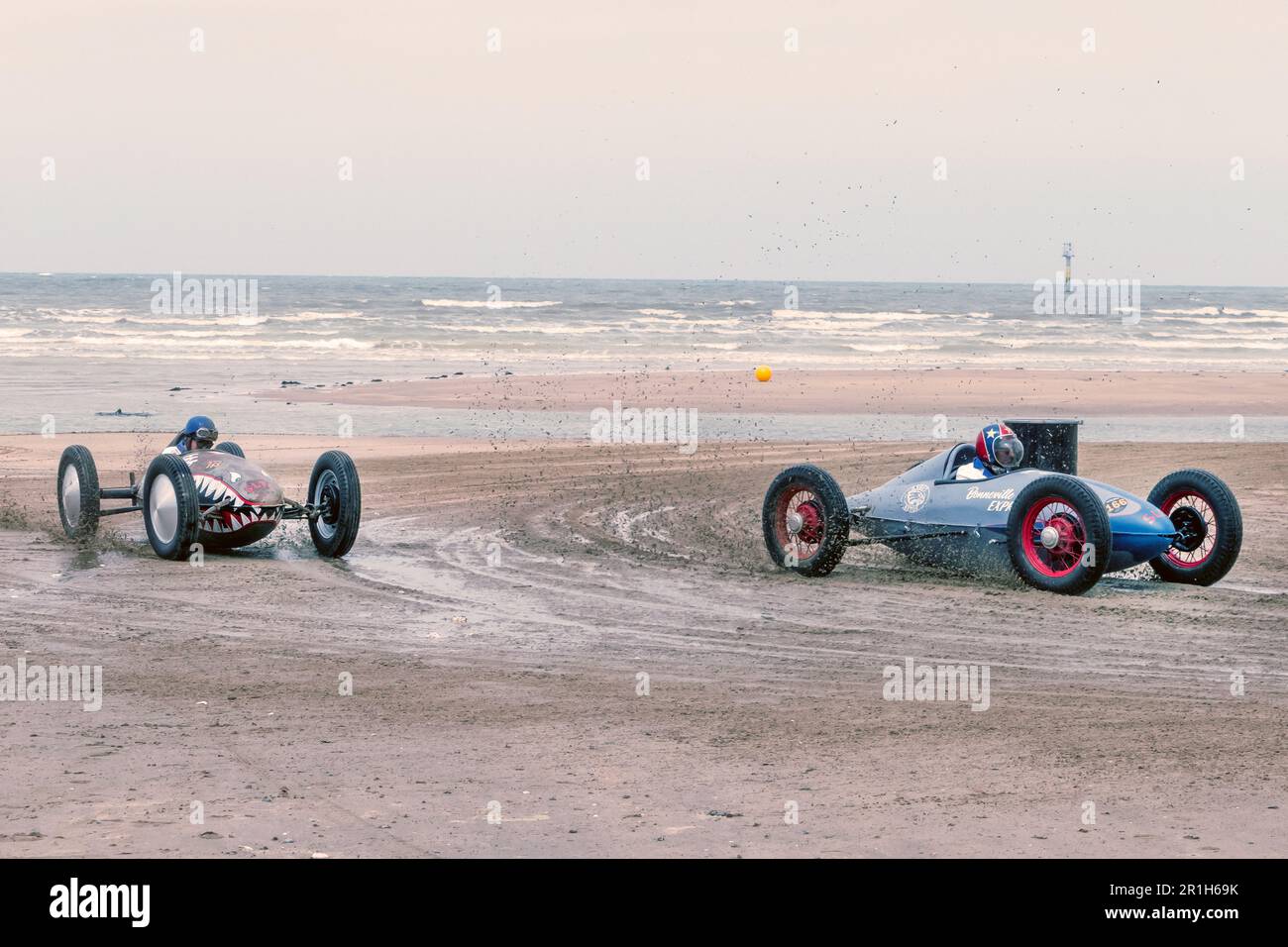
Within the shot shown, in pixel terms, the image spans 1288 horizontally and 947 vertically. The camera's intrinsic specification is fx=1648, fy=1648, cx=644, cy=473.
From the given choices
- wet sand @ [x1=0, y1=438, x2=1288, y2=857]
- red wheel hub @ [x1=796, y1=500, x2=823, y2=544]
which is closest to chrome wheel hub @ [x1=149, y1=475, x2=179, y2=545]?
wet sand @ [x1=0, y1=438, x2=1288, y2=857]

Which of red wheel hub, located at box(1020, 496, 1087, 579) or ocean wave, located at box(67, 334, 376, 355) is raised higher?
ocean wave, located at box(67, 334, 376, 355)

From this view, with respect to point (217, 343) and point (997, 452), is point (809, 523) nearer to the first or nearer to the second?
point (997, 452)

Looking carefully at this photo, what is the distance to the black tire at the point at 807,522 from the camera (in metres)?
14.2

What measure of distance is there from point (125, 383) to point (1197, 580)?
2969cm

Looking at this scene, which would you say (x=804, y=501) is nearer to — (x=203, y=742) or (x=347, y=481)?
(x=347, y=481)

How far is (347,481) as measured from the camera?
49.2 ft

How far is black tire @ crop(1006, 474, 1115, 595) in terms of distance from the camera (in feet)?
41.1

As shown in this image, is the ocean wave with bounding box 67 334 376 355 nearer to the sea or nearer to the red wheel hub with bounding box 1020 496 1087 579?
the sea

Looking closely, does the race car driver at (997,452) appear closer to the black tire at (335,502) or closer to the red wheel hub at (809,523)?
the red wheel hub at (809,523)

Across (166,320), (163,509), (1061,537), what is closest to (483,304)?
(166,320)

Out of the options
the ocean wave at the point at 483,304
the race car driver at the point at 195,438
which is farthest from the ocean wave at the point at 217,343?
the race car driver at the point at 195,438

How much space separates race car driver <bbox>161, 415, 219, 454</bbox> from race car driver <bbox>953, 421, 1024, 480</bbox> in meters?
7.18

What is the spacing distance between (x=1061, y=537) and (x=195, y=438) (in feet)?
26.8

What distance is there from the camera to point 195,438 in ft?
52.0
